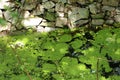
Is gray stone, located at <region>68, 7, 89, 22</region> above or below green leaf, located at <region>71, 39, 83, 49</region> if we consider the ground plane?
above

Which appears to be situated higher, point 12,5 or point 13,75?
point 12,5

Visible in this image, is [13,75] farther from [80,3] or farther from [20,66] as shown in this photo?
[80,3]

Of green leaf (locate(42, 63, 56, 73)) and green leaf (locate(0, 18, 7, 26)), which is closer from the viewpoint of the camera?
green leaf (locate(42, 63, 56, 73))

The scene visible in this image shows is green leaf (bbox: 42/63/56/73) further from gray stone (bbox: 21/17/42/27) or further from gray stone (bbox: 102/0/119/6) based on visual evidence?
gray stone (bbox: 102/0/119/6)

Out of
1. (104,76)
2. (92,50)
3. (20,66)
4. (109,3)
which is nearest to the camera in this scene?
(104,76)

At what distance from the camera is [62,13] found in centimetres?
679

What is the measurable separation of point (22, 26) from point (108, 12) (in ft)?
7.25

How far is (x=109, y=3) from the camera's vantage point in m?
6.62

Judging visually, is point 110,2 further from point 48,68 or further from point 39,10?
point 48,68

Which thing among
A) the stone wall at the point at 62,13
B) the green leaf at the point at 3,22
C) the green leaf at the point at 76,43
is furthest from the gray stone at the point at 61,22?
the green leaf at the point at 3,22

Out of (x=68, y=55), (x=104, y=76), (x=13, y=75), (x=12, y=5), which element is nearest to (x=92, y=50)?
(x=68, y=55)

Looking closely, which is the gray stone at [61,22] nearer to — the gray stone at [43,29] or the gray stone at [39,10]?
the gray stone at [43,29]

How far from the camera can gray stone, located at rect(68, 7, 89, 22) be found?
6.70m

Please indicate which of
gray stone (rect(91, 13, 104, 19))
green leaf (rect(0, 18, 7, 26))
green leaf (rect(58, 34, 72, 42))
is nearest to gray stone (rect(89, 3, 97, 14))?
gray stone (rect(91, 13, 104, 19))
